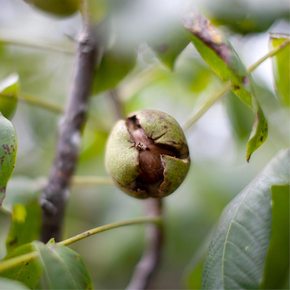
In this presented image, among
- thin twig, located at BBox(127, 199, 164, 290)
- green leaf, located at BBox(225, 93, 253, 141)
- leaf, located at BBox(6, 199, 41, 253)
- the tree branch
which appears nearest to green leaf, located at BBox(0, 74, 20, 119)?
the tree branch

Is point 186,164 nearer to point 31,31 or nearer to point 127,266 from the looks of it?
point 31,31

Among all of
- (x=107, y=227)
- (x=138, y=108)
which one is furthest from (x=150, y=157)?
(x=138, y=108)

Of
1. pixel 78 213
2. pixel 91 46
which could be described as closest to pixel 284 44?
pixel 91 46

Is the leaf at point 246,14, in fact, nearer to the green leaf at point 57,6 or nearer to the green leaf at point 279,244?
the green leaf at point 57,6

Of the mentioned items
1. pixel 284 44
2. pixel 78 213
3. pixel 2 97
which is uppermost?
pixel 284 44

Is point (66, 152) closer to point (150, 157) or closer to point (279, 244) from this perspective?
point (150, 157)

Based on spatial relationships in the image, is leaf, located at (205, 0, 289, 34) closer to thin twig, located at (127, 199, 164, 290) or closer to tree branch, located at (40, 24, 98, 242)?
tree branch, located at (40, 24, 98, 242)
